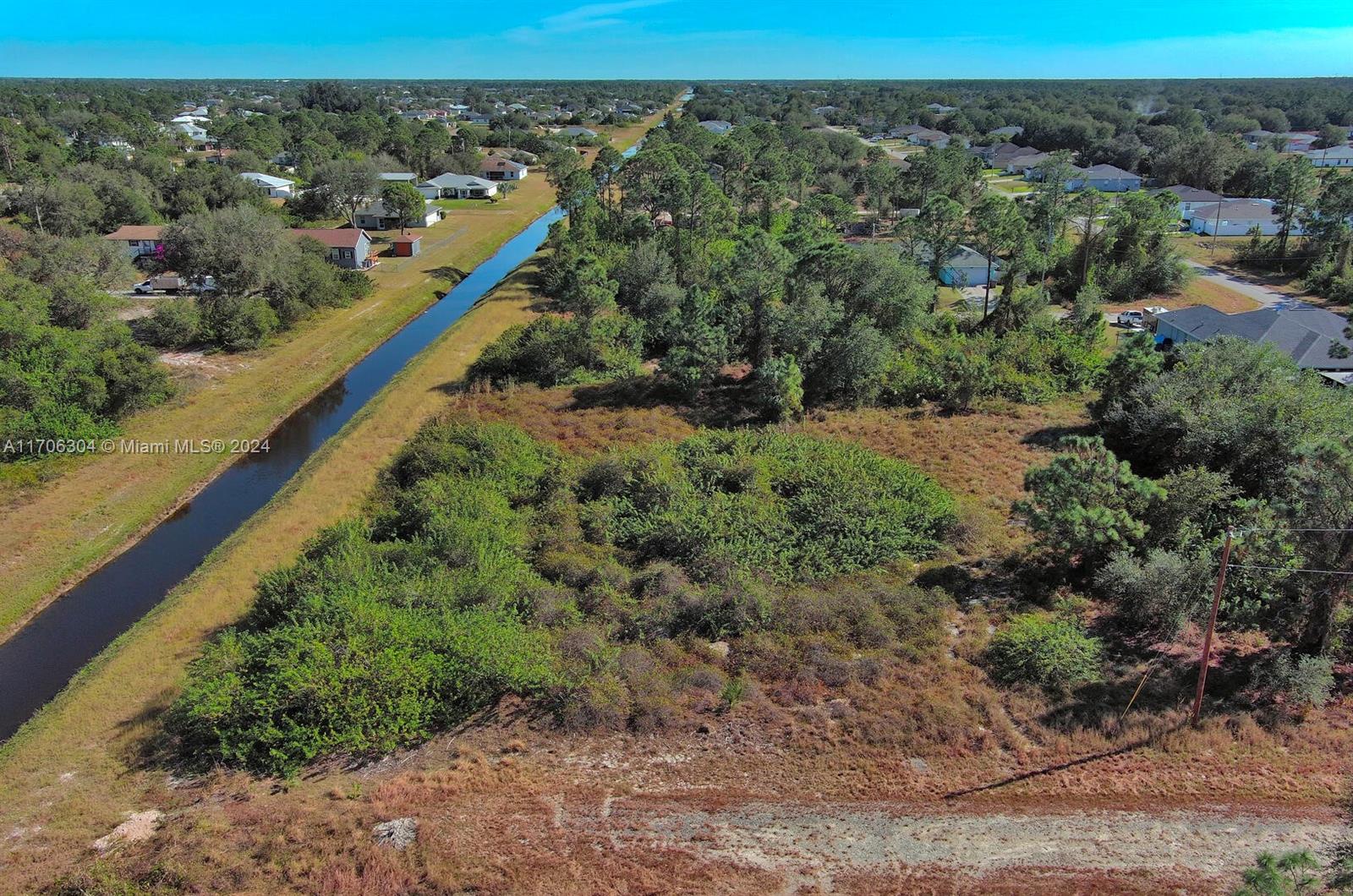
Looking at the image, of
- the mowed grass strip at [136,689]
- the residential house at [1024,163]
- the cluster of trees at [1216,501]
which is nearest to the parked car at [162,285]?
the mowed grass strip at [136,689]

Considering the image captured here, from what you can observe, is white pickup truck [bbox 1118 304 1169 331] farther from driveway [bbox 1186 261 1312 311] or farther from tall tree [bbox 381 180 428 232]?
tall tree [bbox 381 180 428 232]

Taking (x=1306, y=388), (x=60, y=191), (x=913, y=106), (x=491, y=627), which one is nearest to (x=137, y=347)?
(x=491, y=627)

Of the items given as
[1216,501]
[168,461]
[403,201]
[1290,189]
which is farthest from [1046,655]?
[403,201]

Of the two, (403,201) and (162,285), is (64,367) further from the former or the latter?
(403,201)

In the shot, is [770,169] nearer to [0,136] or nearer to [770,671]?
[770,671]

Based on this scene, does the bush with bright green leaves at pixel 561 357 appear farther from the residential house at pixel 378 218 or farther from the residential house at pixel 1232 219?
the residential house at pixel 1232 219

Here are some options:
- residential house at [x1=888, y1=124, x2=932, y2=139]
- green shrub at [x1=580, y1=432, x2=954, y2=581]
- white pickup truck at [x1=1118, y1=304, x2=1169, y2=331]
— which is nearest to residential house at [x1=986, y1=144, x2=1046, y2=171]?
residential house at [x1=888, y1=124, x2=932, y2=139]
